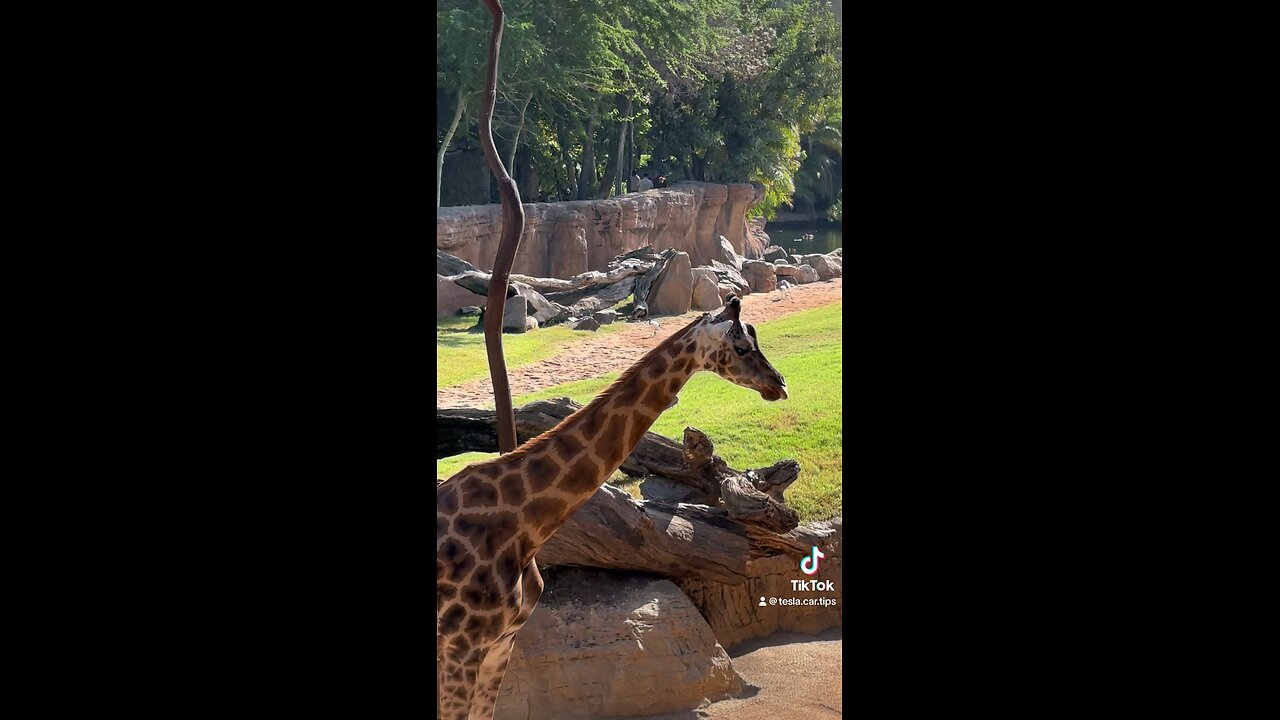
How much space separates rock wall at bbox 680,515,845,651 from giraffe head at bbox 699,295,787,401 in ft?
1.90

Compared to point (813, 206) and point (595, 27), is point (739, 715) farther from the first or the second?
point (595, 27)

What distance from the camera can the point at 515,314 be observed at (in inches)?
135

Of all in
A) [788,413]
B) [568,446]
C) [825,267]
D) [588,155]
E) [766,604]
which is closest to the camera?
[568,446]

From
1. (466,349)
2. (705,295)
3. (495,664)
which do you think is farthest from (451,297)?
(495,664)

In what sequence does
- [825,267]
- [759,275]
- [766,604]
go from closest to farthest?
[825,267], [766,604], [759,275]

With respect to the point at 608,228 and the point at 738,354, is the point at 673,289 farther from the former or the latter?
the point at 738,354

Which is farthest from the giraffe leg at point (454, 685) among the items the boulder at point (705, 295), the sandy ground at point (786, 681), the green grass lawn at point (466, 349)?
the boulder at point (705, 295)

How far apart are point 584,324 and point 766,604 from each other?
3.42 feet

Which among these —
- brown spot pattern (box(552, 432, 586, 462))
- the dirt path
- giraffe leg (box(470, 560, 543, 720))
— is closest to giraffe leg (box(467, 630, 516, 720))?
giraffe leg (box(470, 560, 543, 720))

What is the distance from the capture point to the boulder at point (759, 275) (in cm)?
354

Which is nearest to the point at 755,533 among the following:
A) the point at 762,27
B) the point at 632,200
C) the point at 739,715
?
the point at 739,715

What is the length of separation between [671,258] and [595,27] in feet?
2.67

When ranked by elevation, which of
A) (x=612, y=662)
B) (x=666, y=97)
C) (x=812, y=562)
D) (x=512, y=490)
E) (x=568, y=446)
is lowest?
(x=612, y=662)

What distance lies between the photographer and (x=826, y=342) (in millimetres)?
3223
